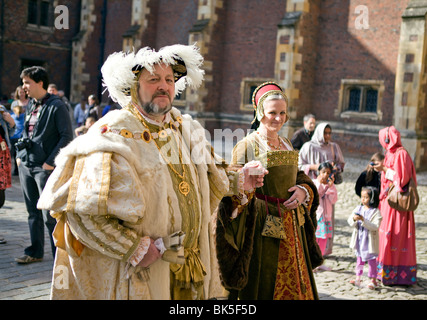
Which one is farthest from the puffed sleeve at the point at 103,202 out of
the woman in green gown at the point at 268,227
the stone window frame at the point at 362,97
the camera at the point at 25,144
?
the stone window frame at the point at 362,97

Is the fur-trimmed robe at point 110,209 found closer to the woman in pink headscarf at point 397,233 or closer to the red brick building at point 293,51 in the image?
the woman in pink headscarf at point 397,233

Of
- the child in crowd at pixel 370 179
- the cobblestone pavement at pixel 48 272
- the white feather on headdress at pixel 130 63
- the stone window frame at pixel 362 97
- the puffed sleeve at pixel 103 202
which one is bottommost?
the cobblestone pavement at pixel 48 272

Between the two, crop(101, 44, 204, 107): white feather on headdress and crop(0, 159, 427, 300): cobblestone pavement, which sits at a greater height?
crop(101, 44, 204, 107): white feather on headdress

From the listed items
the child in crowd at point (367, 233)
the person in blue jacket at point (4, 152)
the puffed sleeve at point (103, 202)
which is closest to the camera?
the puffed sleeve at point (103, 202)

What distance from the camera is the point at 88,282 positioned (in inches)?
92.2

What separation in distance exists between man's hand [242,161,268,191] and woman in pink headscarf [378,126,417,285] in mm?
2933

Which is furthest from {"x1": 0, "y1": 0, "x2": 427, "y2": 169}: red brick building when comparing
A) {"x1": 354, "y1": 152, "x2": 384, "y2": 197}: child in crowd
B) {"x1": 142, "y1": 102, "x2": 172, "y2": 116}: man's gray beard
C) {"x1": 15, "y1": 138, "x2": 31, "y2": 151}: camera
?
{"x1": 142, "y1": 102, "x2": 172, "y2": 116}: man's gray beard

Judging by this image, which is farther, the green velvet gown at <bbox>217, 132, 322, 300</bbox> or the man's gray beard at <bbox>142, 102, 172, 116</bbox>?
the green velvet gown at <bbox>217, 132, 322, 300</bbox>

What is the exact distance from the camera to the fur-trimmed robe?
2.18 metres

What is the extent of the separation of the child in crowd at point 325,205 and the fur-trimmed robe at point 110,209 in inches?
156

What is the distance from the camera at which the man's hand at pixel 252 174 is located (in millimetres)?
2982

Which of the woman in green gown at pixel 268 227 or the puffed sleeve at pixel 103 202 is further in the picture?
the woman in green gown at pixel 268 227

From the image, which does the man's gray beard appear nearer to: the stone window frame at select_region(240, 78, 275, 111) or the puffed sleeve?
the puffed sleeve

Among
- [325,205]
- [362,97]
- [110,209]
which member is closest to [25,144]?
[110,209]
